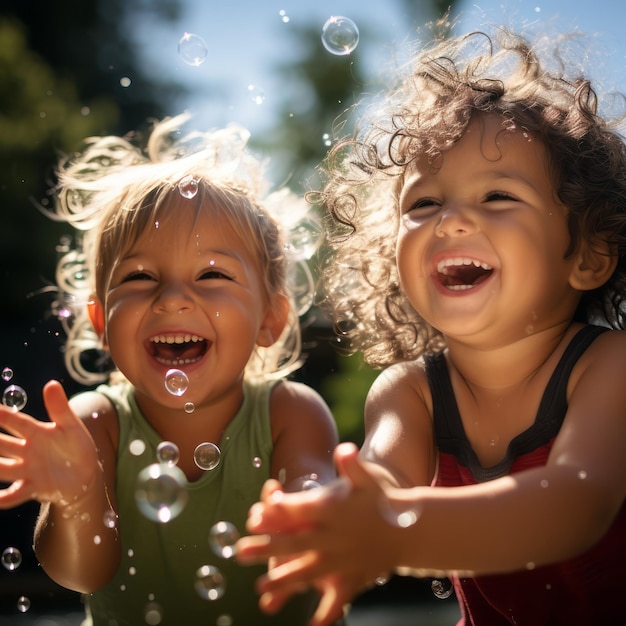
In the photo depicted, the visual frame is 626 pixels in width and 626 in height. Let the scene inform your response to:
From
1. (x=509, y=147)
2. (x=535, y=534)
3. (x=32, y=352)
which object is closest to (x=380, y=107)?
(x=509, y=147)

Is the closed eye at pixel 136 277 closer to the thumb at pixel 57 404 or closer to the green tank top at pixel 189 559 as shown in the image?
the green tank top at pixel 189 559

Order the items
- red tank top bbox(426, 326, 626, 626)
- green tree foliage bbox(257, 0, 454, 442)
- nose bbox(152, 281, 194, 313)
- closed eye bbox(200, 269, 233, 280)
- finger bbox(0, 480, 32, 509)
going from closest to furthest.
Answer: finger bbox(0, 480, 32, 509)
red tank top bbox(426, 326, 626, 626)
nose bbox(152, 281, 194, 313)
closed eye bbox(200, 269, 233, 280)
green tree foliage bbox(257, 0, 454, 442)

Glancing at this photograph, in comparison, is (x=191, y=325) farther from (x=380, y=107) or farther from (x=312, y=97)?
(x=312, y=97)

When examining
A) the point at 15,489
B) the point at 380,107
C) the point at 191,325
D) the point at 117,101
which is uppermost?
the point at 117,101

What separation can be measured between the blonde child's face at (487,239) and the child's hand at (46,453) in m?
0.62

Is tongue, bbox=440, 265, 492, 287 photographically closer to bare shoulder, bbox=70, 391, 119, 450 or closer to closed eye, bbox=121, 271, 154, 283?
closed eye, bbox=121, 271, 154, 283

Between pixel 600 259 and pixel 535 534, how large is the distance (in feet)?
2.19

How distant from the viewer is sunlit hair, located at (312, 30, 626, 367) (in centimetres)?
160

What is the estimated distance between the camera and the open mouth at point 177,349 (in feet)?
5.60

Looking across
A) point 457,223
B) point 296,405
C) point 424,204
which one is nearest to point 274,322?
point 296,405

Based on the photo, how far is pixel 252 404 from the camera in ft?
6.24

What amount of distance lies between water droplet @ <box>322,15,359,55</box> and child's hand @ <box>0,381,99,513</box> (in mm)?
973

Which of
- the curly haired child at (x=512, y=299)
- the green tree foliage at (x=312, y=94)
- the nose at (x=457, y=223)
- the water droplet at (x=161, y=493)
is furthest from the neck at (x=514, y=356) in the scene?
the green tree foliage at (x=312, y=94)

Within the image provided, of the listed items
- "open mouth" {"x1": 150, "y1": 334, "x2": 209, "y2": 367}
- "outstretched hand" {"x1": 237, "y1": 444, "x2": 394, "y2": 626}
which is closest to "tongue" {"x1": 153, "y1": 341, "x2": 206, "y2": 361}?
"open mouth" {"x1": 150, "y1": 334, "x2": 209, "y2": 367}
